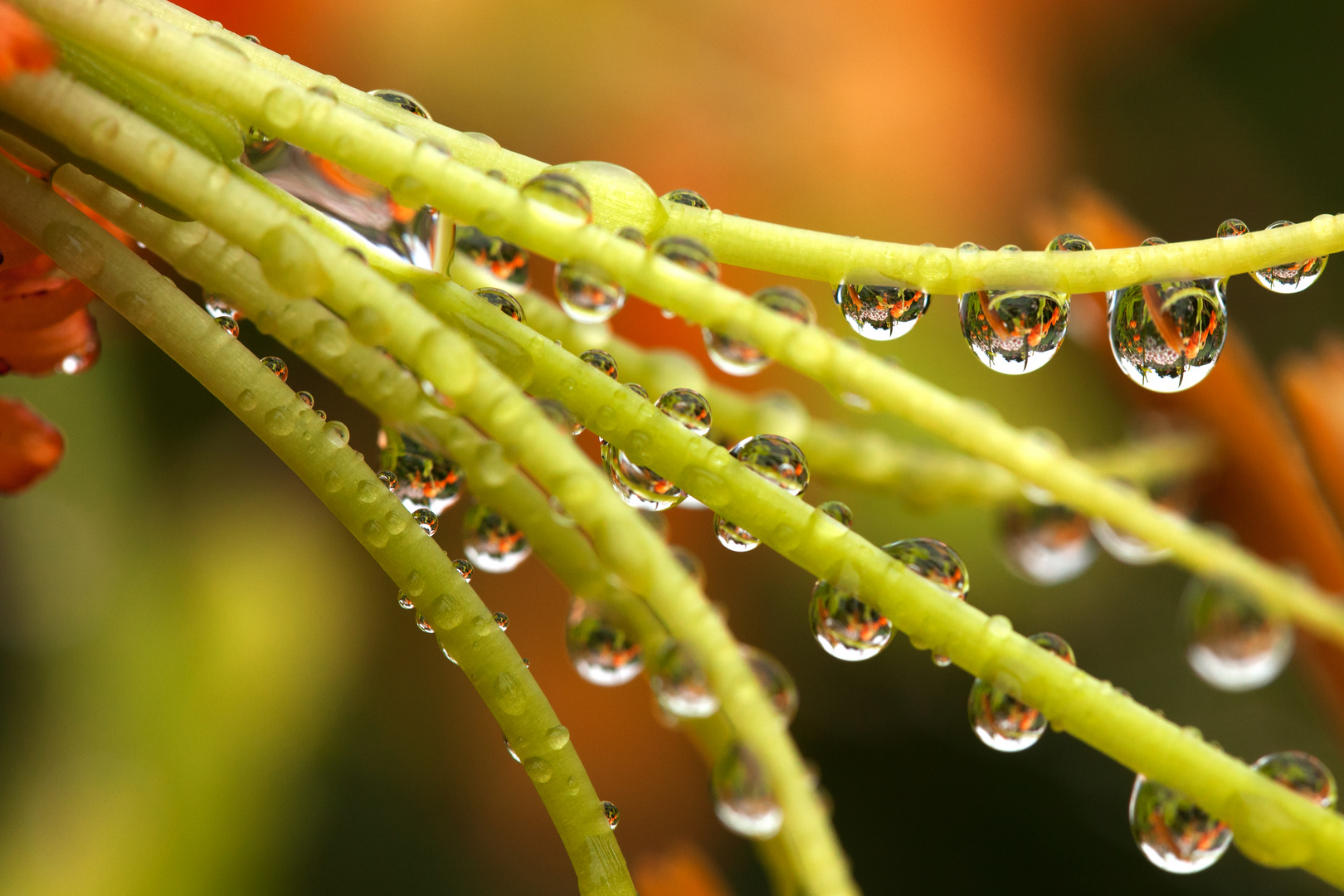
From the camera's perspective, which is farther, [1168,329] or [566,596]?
[566,596]

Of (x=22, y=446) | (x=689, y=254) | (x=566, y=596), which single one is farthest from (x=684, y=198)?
(x=566, y=596)

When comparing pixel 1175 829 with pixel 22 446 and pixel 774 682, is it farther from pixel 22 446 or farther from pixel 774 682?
pixel 22 446

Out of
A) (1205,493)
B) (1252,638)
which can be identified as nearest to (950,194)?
(1205,493)

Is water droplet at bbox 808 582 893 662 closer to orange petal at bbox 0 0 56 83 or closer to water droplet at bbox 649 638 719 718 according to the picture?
water droplet at bbox 649 638 719 718

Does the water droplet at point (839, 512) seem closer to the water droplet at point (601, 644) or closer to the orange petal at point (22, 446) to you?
the water droplet at point (601, 644)

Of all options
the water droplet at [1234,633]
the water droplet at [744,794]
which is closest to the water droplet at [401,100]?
the water droplet at [744,794]

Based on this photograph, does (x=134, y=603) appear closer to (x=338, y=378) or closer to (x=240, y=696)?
(x=240, y=696)
